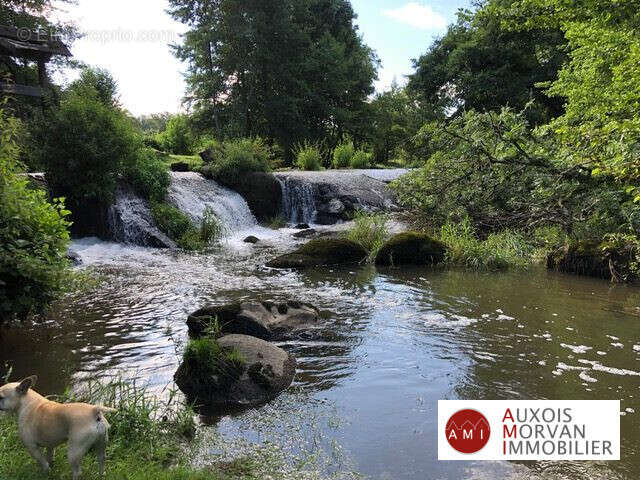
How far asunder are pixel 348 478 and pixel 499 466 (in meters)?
1.18

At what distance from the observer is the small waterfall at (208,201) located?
58.0 feet

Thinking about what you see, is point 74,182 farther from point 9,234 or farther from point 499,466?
point 499,466

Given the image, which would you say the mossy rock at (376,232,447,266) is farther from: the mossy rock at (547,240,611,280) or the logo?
the logo

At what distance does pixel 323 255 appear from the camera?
12703 mm

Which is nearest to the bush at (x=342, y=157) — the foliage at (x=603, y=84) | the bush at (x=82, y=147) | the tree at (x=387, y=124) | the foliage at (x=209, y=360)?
the tree at (x=387, y=124)

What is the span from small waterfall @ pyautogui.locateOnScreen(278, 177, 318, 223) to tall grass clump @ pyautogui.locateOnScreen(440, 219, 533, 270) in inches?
333

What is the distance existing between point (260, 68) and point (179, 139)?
276 inches

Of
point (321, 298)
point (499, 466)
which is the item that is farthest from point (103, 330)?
point (499, 466)

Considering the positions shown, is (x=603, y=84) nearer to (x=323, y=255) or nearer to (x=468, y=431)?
(x=323, y=255)

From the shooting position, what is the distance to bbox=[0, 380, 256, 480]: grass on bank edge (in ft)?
11.3

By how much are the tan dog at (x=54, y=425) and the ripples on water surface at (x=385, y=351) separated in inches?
48.9

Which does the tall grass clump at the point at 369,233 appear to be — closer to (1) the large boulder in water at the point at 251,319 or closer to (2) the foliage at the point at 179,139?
(1) the large boulder in water at the point at 251,319

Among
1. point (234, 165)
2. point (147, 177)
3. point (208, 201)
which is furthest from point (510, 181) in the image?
point (234, 165)

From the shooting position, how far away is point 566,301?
31.0 ft
